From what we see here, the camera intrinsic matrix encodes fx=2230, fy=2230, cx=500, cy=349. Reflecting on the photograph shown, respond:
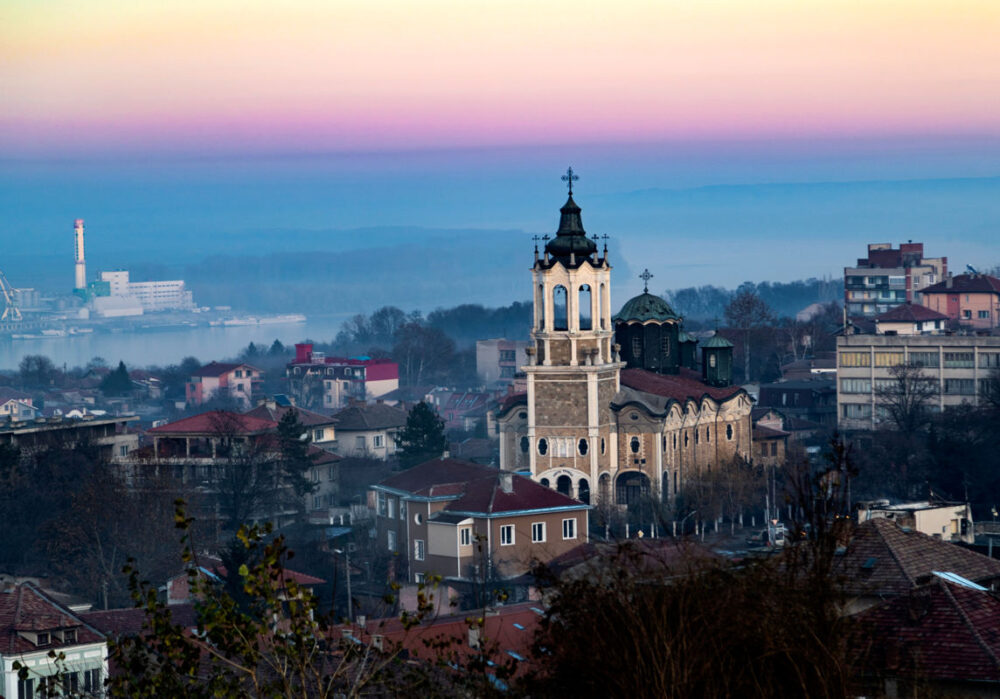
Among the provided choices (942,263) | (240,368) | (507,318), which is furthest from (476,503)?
(507,318)

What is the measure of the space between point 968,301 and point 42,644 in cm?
8500

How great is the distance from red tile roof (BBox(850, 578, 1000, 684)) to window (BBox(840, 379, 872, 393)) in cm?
5426

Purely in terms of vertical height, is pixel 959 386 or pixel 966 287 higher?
pixel 966 287

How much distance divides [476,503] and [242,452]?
14633 mm

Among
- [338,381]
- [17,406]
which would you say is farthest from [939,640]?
[338,381]

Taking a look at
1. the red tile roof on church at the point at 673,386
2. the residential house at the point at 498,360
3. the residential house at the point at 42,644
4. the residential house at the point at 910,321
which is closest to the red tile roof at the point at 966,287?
the residential house at the point at 910,321

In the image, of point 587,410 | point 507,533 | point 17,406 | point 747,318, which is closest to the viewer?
point 507,533

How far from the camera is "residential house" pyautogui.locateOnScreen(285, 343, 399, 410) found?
4503 inches

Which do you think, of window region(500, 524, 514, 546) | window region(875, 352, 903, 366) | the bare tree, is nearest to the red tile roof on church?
window region(500, 524, 514, 546)

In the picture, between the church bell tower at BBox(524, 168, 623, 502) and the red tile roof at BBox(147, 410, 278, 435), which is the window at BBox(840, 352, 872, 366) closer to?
the church bell tower at BBox(524, 168, 623, 502)

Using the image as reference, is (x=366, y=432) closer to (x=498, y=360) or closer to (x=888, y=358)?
(x=888, y=358)

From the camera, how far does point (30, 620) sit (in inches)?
1172

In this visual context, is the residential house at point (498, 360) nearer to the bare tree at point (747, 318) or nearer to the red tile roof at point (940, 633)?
the bare tree at point (747, 318)

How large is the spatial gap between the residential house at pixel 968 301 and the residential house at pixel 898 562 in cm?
8018
